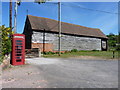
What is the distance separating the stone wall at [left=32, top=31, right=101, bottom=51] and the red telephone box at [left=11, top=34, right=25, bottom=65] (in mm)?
10272

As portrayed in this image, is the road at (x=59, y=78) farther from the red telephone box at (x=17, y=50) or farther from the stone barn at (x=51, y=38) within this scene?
the stone barn at (x=51, y=38)

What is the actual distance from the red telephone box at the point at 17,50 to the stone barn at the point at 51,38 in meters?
10.0

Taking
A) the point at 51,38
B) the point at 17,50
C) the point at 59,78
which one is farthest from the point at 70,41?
the point at 59,78

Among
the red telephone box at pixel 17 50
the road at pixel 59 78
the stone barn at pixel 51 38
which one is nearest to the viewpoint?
the road at pixel 59 78

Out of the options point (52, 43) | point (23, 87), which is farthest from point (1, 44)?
point (52, 43)

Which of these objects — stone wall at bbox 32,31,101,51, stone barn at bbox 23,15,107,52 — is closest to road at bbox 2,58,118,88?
stone barn at bbox 23,15,107,52

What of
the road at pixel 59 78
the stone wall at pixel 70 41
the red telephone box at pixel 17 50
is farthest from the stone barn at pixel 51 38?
the road at pixel 59 78

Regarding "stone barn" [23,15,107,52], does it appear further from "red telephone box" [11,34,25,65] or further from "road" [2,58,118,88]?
"road" [2,58,118,88]

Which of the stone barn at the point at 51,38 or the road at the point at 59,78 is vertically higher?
the stone barn at the point at 51,38

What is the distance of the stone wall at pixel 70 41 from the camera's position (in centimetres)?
1780

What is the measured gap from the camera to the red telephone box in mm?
6752

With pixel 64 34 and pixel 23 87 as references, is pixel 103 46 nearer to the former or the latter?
pixel 64 34

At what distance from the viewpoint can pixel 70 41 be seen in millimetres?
21438

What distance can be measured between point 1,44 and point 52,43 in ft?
44.5
